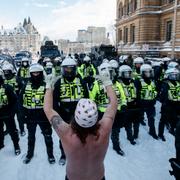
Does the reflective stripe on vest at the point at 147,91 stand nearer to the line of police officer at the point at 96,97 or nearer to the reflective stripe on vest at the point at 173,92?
the line of police officer at the point at 96,97

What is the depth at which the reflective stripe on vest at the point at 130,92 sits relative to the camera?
655cm

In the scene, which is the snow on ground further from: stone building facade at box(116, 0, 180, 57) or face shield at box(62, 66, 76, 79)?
stone building facade at box(116, 0, 180, 57)

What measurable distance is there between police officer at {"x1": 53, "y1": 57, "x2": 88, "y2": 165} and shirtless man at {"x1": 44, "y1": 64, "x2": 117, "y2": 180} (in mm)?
2506

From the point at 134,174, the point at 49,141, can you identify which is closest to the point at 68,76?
the point at 49,141

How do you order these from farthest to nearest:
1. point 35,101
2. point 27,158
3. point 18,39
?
point 18,39, point 27,158, point 35,101

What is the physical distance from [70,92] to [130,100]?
1.99 meters

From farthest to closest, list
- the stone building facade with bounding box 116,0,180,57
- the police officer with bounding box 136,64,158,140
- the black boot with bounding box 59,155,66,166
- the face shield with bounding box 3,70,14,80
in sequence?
the stone building facade with bounding box 116,0,180,57
the face shield with bounding box 3,70,14,80
the police officer with bounding box 136,64,158,140
the black boot with bounding box 59,155,66,166

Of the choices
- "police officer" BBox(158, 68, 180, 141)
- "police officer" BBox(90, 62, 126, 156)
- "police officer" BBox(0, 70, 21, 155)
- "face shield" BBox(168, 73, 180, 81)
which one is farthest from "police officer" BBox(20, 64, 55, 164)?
"face shield" BBox(168, 73, 180, 81)

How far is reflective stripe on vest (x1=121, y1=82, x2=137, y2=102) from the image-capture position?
6547mm

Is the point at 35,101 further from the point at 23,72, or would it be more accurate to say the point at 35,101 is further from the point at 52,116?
the point at 23,72

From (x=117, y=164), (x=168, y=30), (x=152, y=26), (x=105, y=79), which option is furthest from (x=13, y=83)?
(x=152, y=26)

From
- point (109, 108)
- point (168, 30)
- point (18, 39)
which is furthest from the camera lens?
point (18, 39)

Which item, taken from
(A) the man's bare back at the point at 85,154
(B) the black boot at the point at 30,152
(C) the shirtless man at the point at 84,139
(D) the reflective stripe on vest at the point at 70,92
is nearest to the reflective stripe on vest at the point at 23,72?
(B) the black boot at the point at 30,152

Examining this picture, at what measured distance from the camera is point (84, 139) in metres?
2.54
